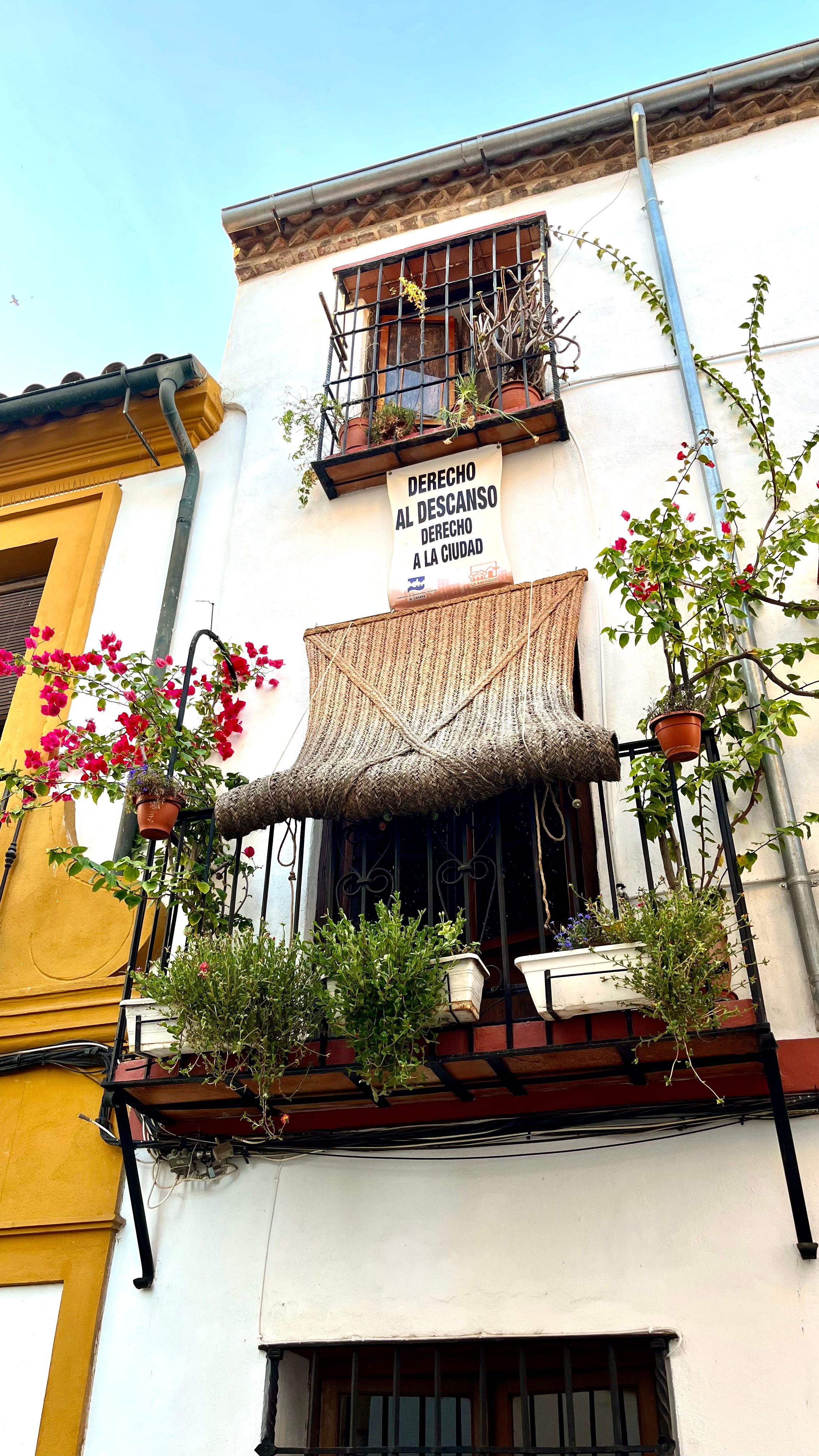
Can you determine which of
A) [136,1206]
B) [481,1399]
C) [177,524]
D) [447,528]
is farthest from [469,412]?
[481,1399]

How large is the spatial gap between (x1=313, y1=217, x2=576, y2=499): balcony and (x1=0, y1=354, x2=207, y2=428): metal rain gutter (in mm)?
817

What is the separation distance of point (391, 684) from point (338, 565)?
1053 millimetres

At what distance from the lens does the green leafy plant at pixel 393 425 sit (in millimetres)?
6027

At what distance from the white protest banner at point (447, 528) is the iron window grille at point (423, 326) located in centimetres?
29

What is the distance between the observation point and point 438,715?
477 centimetres

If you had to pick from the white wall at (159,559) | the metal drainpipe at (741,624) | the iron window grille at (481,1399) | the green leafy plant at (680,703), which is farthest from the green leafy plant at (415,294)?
the iron window grille at (481,1399)

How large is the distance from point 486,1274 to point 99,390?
203 inches

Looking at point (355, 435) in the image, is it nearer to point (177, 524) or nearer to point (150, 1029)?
point (177, 524)

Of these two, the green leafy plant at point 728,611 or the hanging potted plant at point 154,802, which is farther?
the hanging potted plant at point 154,802

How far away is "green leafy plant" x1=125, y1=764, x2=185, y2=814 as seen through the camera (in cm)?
434

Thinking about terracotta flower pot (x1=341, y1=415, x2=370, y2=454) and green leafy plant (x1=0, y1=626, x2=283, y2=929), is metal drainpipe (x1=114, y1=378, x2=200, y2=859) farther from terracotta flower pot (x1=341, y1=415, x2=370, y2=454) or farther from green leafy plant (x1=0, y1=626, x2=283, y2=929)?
terracotta flower pot (x1=341, y1=415, x2=370, y2=454)

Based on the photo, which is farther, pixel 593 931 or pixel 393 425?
pixel 393 425

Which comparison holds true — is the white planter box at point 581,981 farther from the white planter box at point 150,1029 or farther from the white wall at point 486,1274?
the white planter box at point 150,1029

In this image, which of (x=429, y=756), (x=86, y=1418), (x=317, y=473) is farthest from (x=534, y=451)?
(x=86, y=1418)
